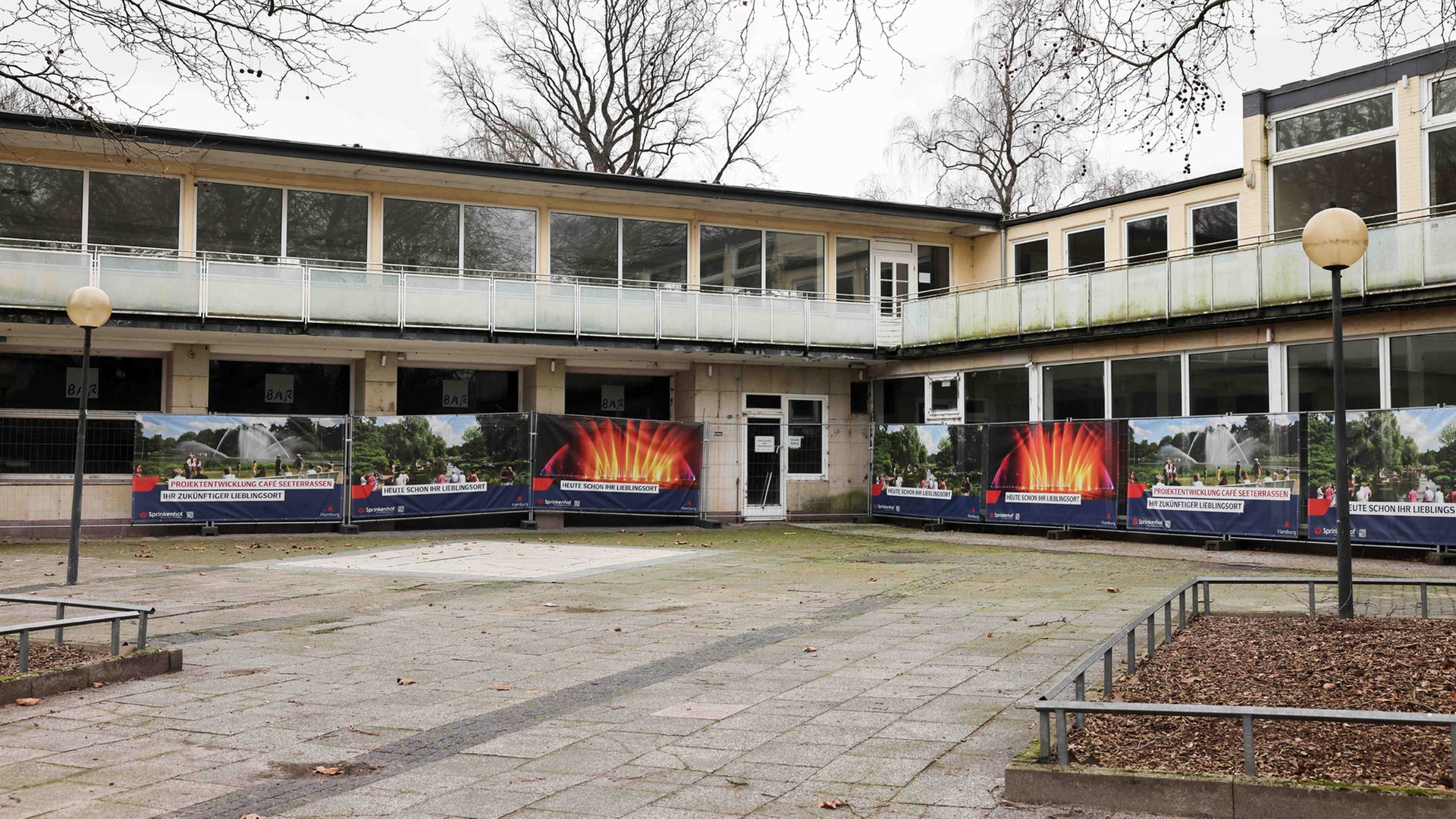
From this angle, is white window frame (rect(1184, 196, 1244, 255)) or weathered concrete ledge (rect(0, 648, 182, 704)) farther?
white window frame (rect(1184, 196, 1244, 255))

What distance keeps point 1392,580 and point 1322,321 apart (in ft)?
38.3

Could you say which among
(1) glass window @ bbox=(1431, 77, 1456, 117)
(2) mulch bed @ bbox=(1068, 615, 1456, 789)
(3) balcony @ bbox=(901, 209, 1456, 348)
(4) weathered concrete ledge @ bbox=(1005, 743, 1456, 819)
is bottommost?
(4) weathered concrete ledge @ bbox=(1005, 743, 1456, 819)

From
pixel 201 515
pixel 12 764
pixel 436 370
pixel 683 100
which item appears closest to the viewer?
pixel 12 764

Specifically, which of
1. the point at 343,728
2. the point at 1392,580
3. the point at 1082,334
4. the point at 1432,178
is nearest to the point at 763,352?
the point at 1082,334

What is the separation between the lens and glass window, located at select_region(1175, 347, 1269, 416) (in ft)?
67.4

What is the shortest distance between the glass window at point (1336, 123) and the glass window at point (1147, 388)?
4.46 meters

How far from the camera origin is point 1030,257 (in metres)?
29.0

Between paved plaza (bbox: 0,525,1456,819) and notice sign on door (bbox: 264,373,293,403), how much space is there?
29.4 feet

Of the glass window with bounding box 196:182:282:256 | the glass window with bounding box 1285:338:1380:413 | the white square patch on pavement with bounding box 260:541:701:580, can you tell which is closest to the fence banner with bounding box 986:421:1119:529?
the glass window with bounding box 1285:338:1380:413

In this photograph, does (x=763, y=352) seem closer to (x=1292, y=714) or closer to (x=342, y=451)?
(x=342, y=451)

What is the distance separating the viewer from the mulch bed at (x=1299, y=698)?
5.08m

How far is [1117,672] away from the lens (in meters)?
7.49

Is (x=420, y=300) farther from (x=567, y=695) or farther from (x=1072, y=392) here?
(x=567, y=695)

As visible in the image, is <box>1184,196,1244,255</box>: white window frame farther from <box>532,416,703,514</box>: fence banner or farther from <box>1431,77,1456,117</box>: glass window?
<box>532,416,703,514</box>: fence banner
